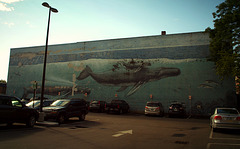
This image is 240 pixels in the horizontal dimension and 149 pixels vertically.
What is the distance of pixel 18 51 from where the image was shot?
133ft

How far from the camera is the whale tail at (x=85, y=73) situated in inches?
1287

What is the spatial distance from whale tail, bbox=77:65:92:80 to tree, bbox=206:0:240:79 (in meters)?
Answer: 19.0

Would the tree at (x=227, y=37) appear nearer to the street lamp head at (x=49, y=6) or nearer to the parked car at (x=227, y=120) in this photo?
the parked car at (x=227, y=120)

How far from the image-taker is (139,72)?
29625mm

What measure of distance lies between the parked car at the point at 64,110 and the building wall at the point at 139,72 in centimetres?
1401

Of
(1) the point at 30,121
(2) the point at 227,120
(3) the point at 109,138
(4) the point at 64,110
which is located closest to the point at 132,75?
(4) the point at 64,110

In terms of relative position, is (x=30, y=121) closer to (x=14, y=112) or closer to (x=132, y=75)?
(x=14, y=112)

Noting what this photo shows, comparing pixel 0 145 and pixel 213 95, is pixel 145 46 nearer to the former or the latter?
pixel 213 95

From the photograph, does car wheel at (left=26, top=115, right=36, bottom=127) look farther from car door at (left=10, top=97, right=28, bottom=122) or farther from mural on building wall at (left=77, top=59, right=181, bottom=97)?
mural on building wall at (left=77, top=59, right=181, bottom=97)

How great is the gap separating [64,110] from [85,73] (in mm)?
19160

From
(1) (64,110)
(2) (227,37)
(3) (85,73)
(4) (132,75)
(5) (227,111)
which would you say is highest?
(2) (227,37)

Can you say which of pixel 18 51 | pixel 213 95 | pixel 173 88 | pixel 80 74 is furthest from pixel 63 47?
pixel 213 95

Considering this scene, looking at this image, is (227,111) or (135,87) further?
(135,87)

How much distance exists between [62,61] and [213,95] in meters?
25.5
